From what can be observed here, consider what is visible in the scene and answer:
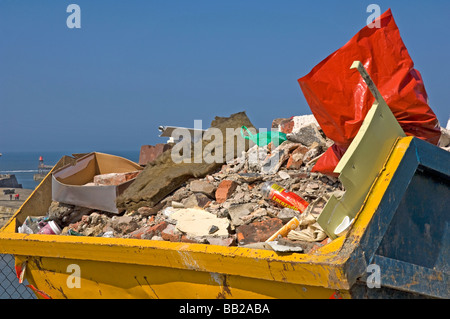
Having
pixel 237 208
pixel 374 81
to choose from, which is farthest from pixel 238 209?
pixel 374 81

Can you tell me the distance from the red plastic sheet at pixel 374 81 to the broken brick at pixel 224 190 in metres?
0.91

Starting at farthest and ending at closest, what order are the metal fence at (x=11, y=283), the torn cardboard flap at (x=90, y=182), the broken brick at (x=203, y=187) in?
the torn cardboard flap at (x=90, y=182) < the broken brick at (x=203, y=187) < the metal fence at (x=11, y=283)

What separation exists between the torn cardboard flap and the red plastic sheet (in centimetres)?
193

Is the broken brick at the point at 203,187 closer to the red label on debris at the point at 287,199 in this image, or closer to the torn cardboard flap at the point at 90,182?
the red label on debris at the point at 287,199

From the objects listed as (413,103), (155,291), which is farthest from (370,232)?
(155,291)

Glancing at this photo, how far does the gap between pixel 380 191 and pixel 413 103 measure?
761mm

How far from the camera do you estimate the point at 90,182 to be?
182 inches

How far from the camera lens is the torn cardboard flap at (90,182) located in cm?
392

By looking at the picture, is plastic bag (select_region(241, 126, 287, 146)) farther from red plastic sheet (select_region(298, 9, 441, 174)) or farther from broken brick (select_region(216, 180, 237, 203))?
red plastic sheet (select_region(298, 9, 441, 174))

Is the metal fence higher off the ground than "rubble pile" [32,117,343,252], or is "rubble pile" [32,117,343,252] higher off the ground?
"rubble pile" [32,117,343,252]

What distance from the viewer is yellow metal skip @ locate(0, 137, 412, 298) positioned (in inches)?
86.5

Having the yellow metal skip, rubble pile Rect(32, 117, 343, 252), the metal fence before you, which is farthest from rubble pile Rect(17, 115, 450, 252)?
the metal fence

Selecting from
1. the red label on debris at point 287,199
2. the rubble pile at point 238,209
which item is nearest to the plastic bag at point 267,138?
the rubble pile at point 238,209

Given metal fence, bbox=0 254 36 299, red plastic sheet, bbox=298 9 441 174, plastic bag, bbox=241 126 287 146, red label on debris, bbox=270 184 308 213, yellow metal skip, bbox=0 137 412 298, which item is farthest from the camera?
plastic bag, bbox=241 126 287 146
